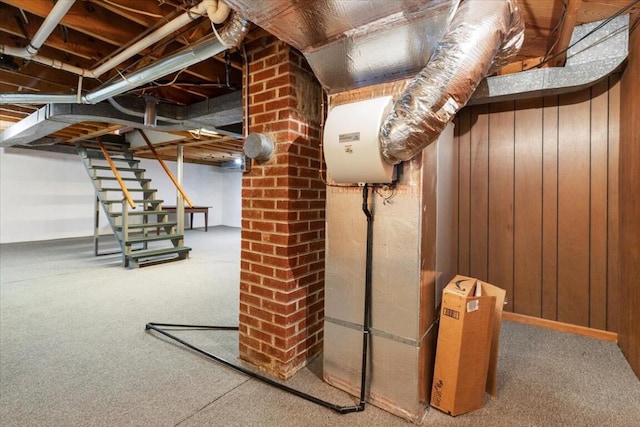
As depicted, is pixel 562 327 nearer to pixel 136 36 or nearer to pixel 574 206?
pixel 574 206

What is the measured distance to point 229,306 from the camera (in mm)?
3033

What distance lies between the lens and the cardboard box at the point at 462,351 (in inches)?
59.4

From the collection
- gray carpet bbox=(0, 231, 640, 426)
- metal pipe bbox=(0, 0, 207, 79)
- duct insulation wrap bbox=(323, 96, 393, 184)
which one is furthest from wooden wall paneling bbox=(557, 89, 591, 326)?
metal pipe bbox=(0, 0, 207, 79)

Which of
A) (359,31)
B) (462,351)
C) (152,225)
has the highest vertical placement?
(359,31)

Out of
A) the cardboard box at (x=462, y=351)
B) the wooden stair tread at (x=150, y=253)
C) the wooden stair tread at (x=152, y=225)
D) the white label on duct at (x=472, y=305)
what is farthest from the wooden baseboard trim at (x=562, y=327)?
the wooden stair tread at (x=152, y=225)

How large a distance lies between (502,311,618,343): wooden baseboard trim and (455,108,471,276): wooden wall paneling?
0.50 meters

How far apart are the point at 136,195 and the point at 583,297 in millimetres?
8527

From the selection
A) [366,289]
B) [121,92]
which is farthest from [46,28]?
[366,289]

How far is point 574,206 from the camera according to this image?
2.41 m

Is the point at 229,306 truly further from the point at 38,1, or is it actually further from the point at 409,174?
the point at 38,1

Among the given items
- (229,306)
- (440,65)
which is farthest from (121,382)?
(440,65)

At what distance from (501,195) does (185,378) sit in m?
2.75

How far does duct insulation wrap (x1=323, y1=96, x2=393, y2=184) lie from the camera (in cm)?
135

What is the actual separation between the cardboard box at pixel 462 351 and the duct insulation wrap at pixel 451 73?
2.67ft
